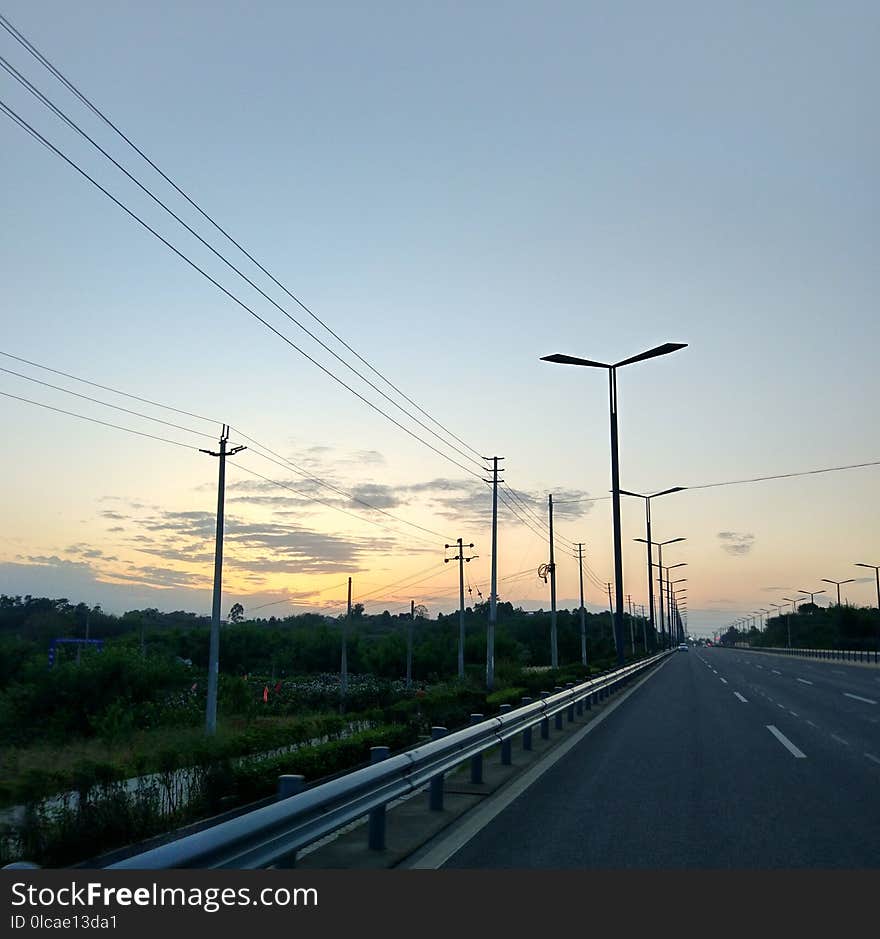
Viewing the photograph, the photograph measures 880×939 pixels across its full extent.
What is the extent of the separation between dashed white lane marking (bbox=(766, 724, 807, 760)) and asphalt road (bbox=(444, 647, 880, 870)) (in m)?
0.02

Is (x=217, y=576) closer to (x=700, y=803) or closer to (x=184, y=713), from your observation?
(x=184, y=713)

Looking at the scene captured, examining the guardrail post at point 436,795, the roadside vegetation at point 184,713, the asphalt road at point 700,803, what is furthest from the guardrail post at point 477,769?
the roadside vegetation at point 184,713

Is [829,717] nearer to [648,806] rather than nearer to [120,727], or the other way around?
[648,806]

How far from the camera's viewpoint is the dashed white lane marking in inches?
521

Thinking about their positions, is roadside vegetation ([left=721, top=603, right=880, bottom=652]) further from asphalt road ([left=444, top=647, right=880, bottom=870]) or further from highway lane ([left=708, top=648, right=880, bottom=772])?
asphalt road ([left=444, top=647, right=880, bottom=870])

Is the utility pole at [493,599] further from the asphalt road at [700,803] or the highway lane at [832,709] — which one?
the asphalt road at [700,803]

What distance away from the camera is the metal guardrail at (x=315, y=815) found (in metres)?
4.34

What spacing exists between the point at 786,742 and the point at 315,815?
37.9 ft

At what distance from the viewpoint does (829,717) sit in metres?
19.9

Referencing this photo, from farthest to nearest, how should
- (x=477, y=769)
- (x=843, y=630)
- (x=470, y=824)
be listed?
(x=843, y=630), (x=477, y=769), (x=470, y=824)

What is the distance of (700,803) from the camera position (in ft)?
29.9

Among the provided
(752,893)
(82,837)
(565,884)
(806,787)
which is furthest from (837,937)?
(82,837)

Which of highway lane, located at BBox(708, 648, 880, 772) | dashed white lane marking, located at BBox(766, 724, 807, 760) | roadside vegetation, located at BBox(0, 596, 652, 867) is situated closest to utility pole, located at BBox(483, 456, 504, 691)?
A: roadside vegetation, located at BBox(0, 596, 652, 867)

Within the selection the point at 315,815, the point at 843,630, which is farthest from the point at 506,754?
the point at 843,630
